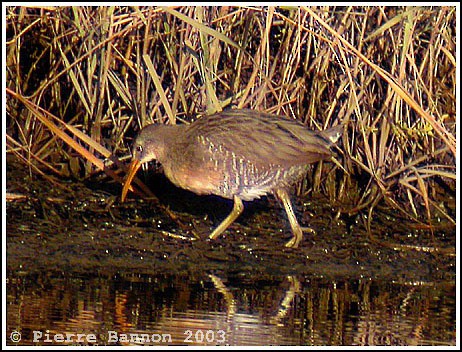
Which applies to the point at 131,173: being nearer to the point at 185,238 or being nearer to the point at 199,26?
the point at 185,238

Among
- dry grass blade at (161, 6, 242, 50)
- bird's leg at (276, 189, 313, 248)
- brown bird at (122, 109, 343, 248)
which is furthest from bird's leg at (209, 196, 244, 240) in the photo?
dry grass blade at (161, 6, 242, 50)

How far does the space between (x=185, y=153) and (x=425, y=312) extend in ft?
6.97

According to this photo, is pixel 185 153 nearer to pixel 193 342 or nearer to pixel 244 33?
pixel 244 33

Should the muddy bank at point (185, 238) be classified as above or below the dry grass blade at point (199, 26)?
below

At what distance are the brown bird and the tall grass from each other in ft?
1.24

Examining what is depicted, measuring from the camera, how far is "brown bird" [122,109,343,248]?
7.20 m

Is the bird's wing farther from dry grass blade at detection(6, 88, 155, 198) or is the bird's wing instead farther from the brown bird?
dry grass blade at detection(6, 88, 155, 198)

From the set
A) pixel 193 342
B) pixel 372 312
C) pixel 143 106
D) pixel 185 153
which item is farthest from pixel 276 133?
pixel 193 342

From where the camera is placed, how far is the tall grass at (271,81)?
7.62 meters

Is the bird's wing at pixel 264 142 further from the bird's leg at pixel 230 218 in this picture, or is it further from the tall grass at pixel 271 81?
the tall grass at pixel 271 81

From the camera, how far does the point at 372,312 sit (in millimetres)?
6047

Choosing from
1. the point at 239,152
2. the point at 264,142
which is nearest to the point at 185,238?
the point at 239,152

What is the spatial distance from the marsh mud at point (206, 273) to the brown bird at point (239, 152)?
35cm

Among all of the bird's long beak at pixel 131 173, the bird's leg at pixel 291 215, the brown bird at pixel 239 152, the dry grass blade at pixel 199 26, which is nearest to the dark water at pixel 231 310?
the bird's leg at pixel 291 215
